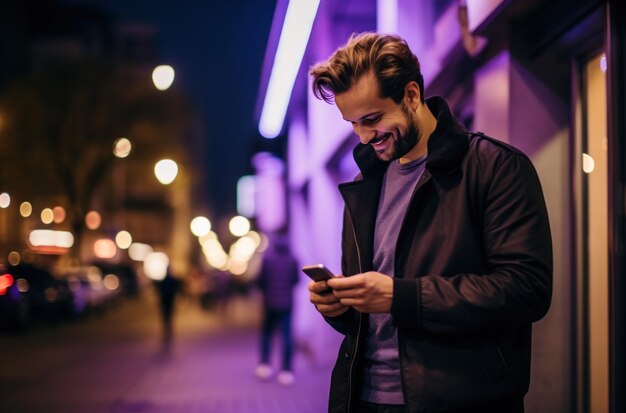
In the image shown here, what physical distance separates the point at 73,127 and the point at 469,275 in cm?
3402

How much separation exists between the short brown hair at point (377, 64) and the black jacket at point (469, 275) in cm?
17

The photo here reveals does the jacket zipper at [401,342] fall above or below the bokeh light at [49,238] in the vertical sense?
below

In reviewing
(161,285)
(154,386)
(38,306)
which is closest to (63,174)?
(38,306)

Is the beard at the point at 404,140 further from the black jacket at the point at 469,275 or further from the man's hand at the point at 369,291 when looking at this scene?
the man's hand at the point at 369,291

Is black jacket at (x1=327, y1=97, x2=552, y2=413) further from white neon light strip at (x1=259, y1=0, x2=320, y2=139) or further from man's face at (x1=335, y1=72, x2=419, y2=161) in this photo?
white neon light strip at (x1=259, y1=0, x2=320, y2=139)

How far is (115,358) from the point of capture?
13.1 m

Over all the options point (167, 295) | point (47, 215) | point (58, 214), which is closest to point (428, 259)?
point (167, 295)

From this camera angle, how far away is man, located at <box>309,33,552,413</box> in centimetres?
197

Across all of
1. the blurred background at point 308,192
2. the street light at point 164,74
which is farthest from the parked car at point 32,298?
the street light at point 164,74

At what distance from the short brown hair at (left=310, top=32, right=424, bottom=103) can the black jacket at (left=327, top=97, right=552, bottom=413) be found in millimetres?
166

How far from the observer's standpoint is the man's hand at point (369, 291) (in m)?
1.99

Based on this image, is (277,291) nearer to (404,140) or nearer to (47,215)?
(404,140)

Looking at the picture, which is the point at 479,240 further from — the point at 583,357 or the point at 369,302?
the point at 583,357

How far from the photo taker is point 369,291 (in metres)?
1.99
